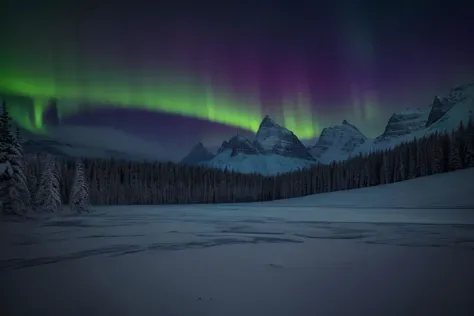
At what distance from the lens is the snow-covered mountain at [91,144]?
7.04 metres

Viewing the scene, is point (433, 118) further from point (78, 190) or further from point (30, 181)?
point (30, 181)

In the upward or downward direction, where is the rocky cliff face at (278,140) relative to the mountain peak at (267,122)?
downward

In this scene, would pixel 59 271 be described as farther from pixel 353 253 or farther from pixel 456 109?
pixel 456 109

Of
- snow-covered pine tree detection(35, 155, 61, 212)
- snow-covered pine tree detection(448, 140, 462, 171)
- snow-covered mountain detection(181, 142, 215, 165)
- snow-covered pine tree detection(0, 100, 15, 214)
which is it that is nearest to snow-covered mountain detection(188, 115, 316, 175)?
snow-covered mountain detection(181, 142, 215, 165)

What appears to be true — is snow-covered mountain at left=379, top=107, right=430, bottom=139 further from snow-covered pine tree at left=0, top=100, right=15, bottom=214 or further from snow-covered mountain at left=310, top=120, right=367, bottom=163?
snow-covered pine tree at left=0, top=100, right=15, bottom=214

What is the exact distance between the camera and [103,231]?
6922 mm

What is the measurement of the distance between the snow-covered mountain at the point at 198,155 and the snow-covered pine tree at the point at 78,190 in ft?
7.48

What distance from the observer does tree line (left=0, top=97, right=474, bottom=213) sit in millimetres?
6789

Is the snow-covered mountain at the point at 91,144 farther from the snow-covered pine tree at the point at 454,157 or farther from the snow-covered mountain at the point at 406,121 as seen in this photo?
the snow-covered pine tree at the point at 454,157

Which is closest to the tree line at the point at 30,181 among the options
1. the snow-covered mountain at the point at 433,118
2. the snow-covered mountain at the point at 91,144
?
the snow-covered mountain at the point at 91,144

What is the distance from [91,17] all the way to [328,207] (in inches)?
388

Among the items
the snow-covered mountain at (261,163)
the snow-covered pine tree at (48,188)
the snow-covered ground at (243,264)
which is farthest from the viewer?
the snow-covered mountain at (261,163)

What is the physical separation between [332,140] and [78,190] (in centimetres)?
607

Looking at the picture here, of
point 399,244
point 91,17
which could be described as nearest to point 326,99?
point 399,244
